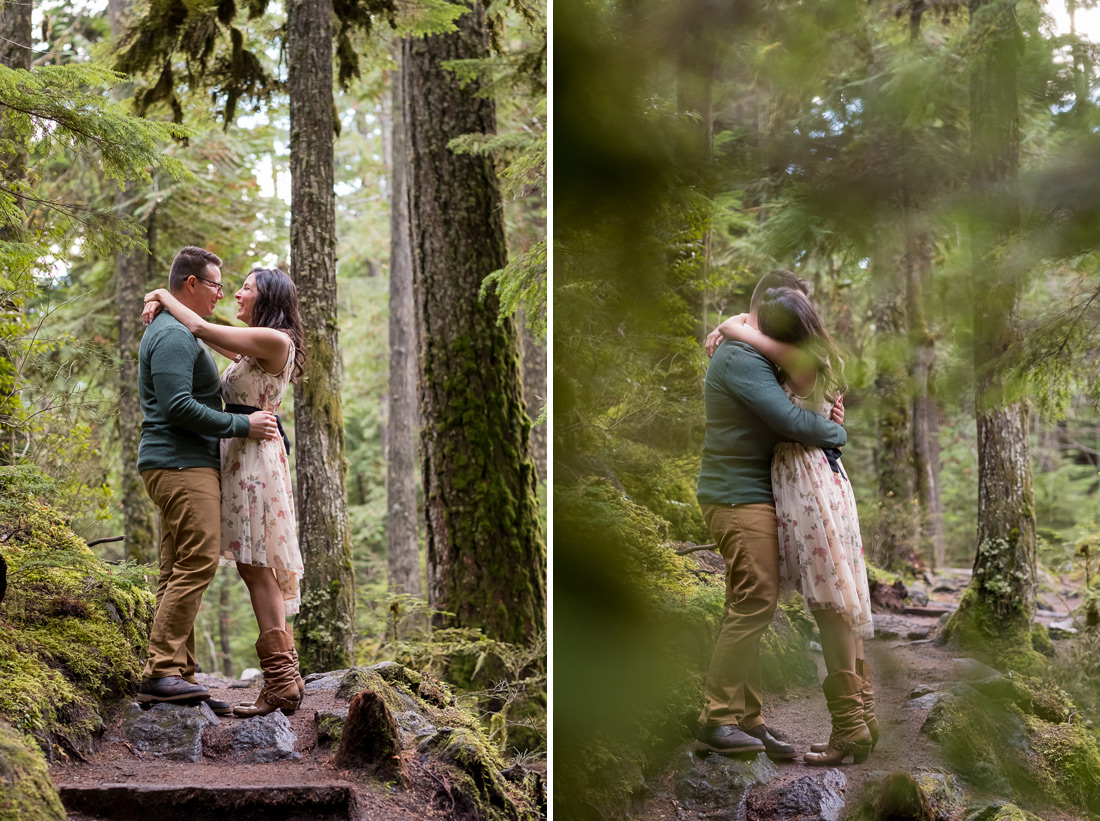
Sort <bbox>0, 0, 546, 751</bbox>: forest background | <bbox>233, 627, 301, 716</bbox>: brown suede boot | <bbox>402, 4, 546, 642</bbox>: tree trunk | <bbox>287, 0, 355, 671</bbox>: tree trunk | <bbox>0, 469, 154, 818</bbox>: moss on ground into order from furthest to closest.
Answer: <bbox>402, 4, 546, 642</bbox>: tree trunk
<bbox>287, 0, 355, 671</bbox>: tree trunk
<bbox>0, 0, 546, 751</bbox>: forest background
<bbox>233, 627, 301, 716</bbox>: brown suede boot
<bbox>0, 469, 154, 818</bbox>: moss on ground

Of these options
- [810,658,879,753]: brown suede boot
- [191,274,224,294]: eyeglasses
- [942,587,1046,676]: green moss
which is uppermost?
[191,274,224,294]: eyeglasses

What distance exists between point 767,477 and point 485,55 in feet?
12.9

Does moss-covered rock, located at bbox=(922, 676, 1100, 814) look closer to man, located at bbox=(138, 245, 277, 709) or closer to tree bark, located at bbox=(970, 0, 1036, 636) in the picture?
tree bark, located at bbox=(970, 0, 1036, 636)

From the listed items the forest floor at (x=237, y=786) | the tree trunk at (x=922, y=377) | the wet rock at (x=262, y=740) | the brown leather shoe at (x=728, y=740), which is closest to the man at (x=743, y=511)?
the brown leather shoe at (x=728, y=740)

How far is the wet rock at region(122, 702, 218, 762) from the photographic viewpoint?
103 inches

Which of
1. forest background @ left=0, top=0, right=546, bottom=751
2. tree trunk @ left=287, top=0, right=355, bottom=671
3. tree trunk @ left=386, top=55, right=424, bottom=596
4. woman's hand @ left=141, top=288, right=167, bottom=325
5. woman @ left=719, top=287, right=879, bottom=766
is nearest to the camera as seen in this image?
woman @ left=719, top=287, right=879, bottom=766

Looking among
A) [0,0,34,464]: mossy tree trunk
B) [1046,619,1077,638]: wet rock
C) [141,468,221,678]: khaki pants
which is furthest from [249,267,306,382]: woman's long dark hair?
[1046,619,1077,638]: wet rock

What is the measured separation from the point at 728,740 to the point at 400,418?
271 inches

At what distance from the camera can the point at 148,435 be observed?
2.77 metres

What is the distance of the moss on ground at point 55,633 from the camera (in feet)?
7.79

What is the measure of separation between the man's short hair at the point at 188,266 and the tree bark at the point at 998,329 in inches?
89.6

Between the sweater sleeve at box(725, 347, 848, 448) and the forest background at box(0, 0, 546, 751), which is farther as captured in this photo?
the forest background at box(0, 0, 546, 751)

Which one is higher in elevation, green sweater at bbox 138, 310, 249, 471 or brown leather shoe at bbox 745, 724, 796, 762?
green sweater at bbox 138, 310, 249, 471

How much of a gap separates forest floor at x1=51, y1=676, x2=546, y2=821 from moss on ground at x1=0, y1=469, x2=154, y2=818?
12cm
